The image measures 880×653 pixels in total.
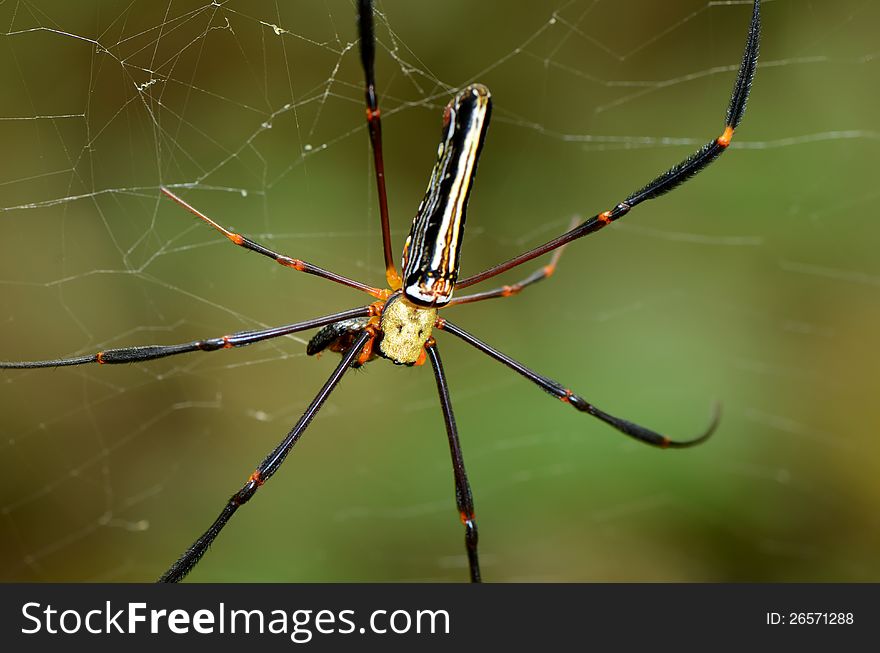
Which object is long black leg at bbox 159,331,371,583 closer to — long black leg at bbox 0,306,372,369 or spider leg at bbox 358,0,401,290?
long black leg at bbox 0,306,372,369

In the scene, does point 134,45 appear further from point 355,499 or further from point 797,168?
point 797,168

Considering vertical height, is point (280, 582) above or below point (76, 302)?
below

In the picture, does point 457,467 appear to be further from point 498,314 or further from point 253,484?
point 498,314

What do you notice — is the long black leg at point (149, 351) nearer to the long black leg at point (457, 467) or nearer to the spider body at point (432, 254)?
the spider body at point (432, 254)

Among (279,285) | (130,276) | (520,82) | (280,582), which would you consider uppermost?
(520,82)

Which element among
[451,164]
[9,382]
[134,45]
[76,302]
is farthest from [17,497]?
[451,164]

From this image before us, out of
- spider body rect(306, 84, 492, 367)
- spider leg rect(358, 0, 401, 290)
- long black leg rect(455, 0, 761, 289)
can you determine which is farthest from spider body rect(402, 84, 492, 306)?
long black leg rect(455, 0, 761, 289)
